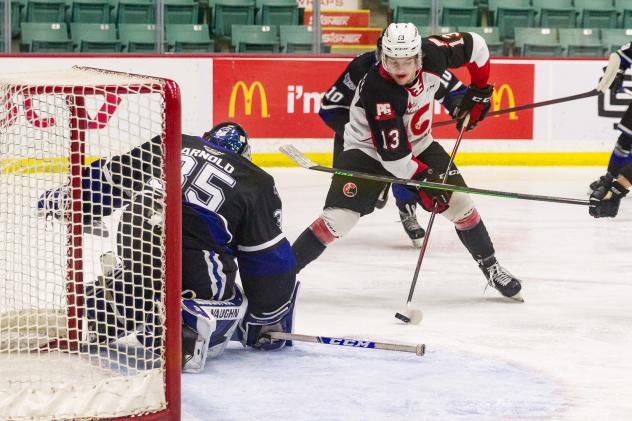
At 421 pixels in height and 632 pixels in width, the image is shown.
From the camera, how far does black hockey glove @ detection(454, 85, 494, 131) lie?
14.1 ft

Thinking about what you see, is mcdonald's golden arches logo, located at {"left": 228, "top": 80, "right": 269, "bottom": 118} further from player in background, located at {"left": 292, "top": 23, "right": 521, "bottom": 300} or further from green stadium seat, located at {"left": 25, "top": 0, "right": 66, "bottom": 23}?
player in background, located at {"left": 292, "top": 23, "right": 521, "bottom": 300}

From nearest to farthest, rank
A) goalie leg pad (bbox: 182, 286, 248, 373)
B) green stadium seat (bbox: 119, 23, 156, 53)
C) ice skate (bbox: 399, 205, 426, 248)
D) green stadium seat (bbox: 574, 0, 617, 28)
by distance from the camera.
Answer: goalie leg pad (bbox: 182, 286, 248, 373)
ice skate (bbox: 399, 205, 426, 248)
green stadium seat (bbox: 119, 23, 156, 53)
green stadium seat (bbox: 574, 0, 617, 28)

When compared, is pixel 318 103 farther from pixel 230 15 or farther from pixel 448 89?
pixel 448 89

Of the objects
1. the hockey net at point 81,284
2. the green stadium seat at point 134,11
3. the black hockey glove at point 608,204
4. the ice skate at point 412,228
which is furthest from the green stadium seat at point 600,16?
the hockey net at point 81,284

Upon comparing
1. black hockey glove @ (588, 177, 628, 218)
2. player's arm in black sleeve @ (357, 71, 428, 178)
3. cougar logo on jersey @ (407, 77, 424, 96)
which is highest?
cougar logo on jersey @ (407, 77, 424, 96)

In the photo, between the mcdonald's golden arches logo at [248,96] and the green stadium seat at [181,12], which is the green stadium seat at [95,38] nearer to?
the green stadium seat at [181,12]

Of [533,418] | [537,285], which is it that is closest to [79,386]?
[533,418]

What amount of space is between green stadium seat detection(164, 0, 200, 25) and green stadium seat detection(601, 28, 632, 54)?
2.96m

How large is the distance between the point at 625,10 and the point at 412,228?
14.0ft

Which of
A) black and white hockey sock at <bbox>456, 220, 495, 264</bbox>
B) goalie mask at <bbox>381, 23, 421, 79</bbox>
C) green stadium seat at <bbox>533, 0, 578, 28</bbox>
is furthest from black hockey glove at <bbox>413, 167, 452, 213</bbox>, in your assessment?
green stadium seat at <bbox>533, 0, 578, 28</bbox>

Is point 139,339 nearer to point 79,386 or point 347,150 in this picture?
point 79,386

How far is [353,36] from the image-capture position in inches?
343

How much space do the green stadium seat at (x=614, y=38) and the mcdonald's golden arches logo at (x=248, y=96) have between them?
8.34 feet

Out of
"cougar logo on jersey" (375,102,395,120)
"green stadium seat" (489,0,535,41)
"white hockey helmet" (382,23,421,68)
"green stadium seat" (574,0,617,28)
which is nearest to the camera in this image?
"white hockey helmet" (382,23,421,68)
